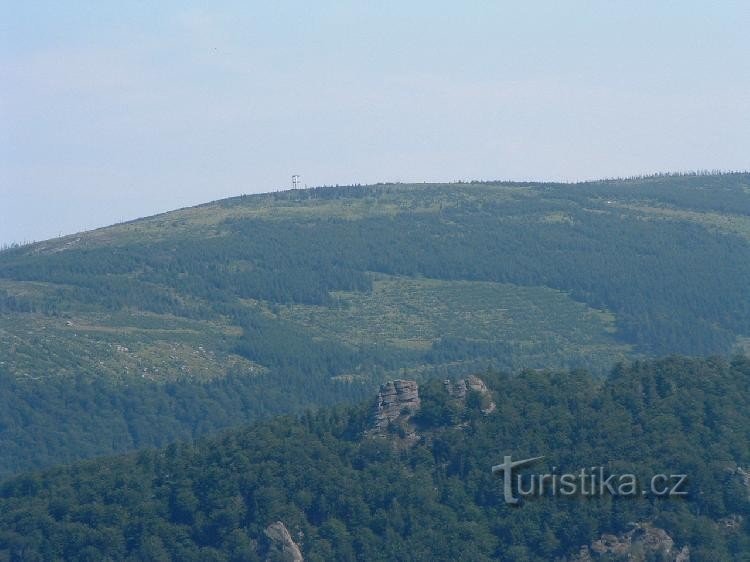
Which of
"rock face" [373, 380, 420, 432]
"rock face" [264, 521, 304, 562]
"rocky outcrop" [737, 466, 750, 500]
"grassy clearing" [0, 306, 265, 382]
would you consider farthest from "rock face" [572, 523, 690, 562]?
"grassy clearing" [0, 306, 265, 382]

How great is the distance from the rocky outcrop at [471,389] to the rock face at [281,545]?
14.5 metres

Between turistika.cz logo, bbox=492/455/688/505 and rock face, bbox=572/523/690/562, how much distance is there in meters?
1.90

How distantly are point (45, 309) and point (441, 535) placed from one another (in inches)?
4135

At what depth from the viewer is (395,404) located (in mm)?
90000

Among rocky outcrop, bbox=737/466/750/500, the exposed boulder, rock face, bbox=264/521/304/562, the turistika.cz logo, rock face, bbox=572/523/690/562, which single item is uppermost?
the exposed boulder

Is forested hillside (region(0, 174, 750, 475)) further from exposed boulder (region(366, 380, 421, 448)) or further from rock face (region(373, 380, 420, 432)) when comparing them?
exposed boulder (region(366, 380, 421, 448))

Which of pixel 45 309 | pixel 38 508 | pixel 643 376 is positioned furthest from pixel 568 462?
pixel 45 309

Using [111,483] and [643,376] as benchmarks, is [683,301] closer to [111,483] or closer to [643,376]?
[643,376]

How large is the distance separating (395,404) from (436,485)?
24.4ft

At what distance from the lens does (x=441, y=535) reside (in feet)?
258

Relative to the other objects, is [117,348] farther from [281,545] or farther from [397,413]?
[281,545]

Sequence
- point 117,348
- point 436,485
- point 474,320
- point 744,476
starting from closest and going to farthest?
point 744,476 → point 436,485 → point 117,348 → point 474,320

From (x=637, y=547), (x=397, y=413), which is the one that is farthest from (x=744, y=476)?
(x=397, y=413)

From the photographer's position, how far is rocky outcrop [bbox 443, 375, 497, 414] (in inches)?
3529
